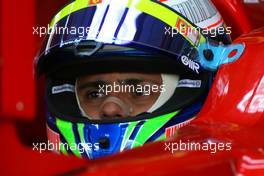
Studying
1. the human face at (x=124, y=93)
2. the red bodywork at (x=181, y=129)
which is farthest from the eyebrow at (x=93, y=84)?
the red bodywork at (x=181, y=129)

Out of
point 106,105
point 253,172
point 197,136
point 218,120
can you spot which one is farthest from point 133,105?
point 253,172

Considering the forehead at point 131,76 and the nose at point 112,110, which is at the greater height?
the forehead at point 131,76

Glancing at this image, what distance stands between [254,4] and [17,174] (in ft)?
2.25

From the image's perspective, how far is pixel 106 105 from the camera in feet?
4.20

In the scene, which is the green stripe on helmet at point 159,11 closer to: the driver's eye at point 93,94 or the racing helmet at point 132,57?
the racing helmet at point 132,57

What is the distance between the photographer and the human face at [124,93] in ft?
4.21

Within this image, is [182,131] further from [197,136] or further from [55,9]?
[55,9]

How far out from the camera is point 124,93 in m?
1.30

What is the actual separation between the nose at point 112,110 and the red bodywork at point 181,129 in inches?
5.0

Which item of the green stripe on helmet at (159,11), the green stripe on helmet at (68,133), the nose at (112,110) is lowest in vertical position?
the green stripe on helmet at (68,133)

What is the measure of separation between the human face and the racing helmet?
17 millimetres

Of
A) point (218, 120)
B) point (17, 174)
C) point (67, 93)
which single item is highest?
point (218, 120)

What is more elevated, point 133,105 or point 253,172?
point 253,172

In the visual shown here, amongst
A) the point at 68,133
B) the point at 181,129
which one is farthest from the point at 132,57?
the point at 181,129
